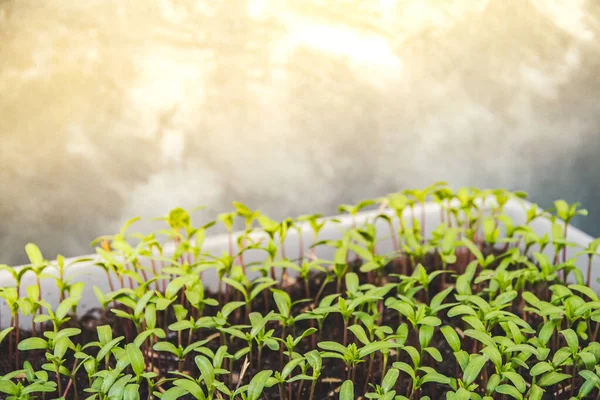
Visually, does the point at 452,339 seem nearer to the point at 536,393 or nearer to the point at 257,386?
the point at 536,393

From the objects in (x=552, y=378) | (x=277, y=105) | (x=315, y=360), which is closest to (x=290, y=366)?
(x=315, y=360)

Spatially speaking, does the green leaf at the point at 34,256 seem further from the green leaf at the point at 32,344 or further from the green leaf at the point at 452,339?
the green leaf at the point at 452,339

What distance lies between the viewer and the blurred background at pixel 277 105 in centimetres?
125

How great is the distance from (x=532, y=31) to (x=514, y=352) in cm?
92

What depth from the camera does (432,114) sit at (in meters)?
1.56

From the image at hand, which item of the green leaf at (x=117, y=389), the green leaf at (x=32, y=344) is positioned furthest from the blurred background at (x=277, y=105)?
the green leaf at (x=117, y=389)

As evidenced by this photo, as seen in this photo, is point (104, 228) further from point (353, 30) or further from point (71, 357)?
point (353, 30)

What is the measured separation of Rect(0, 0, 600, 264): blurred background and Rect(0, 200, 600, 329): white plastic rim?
0.16 meters

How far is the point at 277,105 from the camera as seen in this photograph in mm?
1434

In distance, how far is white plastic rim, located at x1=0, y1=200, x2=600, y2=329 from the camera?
1.18 meters

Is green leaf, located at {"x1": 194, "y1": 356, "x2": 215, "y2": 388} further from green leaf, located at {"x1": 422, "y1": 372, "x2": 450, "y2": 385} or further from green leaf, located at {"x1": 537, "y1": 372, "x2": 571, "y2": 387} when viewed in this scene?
green leaf, located at {"x1": 537, "y1": 372, "x2": 571, "y2": 387}

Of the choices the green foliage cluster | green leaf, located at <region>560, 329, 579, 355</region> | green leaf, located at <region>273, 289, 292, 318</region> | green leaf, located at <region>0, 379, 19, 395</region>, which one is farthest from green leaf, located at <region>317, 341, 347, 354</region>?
green leaf, located at <region>0, 379, 19, 395</region>

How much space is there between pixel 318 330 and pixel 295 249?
0.81 feet

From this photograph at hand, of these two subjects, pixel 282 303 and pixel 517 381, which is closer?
pixel 517 381
